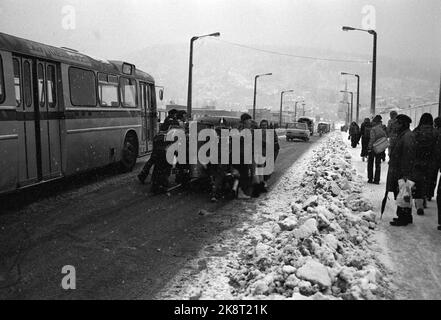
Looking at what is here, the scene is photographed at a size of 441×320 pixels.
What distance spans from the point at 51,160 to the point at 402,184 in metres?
7.30

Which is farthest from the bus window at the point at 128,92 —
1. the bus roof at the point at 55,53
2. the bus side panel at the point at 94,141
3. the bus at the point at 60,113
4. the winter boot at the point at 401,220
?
the winter boot at the point at 401,220

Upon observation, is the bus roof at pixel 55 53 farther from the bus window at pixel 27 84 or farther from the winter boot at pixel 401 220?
the winter boot at pixel 401 220

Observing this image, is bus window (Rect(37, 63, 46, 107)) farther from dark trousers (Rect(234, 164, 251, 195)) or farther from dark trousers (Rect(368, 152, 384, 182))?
dark trousers (Rect(368, 152, 384, 182))

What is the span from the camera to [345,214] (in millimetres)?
7605

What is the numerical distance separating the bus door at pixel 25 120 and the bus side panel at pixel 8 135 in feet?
0.55

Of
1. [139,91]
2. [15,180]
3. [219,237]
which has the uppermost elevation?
[139,91]

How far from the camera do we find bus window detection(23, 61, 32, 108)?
351 inches

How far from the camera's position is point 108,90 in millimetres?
12984

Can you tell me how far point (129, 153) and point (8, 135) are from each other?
6.25 metres

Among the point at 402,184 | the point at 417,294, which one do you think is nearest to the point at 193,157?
the point at 402,184

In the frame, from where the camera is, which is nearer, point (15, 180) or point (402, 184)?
point (402, 184)

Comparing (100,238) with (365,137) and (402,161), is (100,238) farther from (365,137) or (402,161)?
(365,137)
